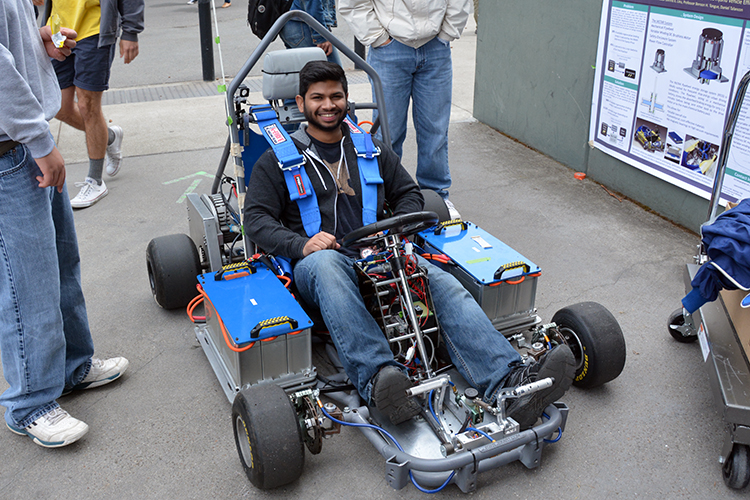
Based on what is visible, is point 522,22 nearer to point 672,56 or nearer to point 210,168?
point 672,56

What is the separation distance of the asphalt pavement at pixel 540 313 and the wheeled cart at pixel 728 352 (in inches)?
4.1

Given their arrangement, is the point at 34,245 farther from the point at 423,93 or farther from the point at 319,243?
the point at 423,93

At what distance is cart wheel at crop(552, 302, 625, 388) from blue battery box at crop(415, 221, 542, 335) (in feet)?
0.91

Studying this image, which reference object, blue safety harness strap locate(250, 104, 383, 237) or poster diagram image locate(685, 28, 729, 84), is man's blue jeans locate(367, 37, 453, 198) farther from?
poster diagram image locate(685, 28, 729, 84)

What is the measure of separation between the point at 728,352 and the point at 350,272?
1639 millimetres

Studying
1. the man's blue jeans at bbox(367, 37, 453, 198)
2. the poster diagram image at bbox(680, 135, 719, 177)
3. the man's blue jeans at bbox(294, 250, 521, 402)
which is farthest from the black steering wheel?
the poster diagram image at bbox(680, 135, 719, 177)

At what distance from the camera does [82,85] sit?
4.90 m

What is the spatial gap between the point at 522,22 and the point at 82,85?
3824 mm

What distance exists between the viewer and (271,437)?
2455 millimetres

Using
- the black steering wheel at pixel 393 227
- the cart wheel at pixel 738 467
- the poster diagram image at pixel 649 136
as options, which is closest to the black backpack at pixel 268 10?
the black steering wheel at pixel 393 227

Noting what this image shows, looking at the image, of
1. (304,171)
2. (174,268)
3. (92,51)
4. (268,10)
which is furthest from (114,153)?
(304,171)

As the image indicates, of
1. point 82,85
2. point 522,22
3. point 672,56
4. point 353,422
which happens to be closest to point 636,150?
point 672,56

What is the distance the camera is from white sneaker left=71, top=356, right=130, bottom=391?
10.6ft

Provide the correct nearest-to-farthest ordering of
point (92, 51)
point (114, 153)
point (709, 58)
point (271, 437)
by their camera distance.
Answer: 1. point (271, 437)
2. point (709, 58)
3. point (92, 51)
4. point (114, 153)
